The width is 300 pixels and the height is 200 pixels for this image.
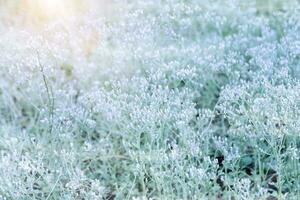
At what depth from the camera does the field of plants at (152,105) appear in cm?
341

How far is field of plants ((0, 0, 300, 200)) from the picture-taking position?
3.41 metres

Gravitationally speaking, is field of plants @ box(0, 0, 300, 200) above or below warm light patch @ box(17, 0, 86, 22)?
below

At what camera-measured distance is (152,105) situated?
11.8 feet

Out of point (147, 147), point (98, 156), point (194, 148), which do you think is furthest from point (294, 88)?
point (98, 156)

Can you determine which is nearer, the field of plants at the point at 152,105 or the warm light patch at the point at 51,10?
the field of plants at the point at 152,105

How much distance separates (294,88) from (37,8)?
→ 3.07 m

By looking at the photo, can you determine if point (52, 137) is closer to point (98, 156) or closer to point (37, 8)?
point (98, 156)

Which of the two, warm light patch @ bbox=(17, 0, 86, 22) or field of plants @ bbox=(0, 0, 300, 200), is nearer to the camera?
field of plants @ bbox=(0, 0, 300, 200)

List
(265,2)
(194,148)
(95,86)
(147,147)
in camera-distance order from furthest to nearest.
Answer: (265,2)
(95,86)
(147,147)
(194,148)

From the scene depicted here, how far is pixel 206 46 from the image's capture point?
477cm

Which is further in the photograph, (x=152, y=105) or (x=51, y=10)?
(x=51, y=10)

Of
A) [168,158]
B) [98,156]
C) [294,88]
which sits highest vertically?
[294,88]

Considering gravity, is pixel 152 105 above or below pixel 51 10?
below

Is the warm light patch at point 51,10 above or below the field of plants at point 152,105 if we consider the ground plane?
above
